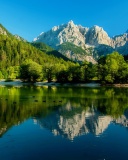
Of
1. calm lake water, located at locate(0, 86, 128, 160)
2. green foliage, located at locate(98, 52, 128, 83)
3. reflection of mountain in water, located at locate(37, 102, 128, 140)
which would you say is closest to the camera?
calm lake water, located at locate(0, 86, 128, 160)

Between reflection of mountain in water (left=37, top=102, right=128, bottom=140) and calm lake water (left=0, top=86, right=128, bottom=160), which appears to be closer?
calm lake water (left=0, top=86, right=128, bottom=160)

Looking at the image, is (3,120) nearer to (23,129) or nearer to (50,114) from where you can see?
(23,129)

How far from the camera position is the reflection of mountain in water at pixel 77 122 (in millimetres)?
43031

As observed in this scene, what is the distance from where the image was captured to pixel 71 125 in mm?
47719

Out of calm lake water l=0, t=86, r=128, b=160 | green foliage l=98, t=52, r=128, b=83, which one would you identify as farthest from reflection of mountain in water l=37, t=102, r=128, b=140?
green foliage l=98, t=52, r=128, b=83

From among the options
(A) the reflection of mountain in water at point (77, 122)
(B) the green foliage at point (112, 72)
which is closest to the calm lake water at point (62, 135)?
(A) the reflection of mountain in water at point (77, 122)

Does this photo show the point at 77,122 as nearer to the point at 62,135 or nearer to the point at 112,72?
the point at 62,135

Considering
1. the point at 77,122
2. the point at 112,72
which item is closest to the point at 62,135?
the point at 77,122

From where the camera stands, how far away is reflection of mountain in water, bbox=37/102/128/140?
4303 cm

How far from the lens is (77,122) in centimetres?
5047

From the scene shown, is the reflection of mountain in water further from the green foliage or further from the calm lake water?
the green foliage

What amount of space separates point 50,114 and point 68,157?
94.9 feet

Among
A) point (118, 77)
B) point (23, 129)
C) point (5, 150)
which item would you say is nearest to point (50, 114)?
point (23, 129)

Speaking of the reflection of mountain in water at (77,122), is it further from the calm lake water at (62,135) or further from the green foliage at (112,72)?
the green foliage at (112,72)
